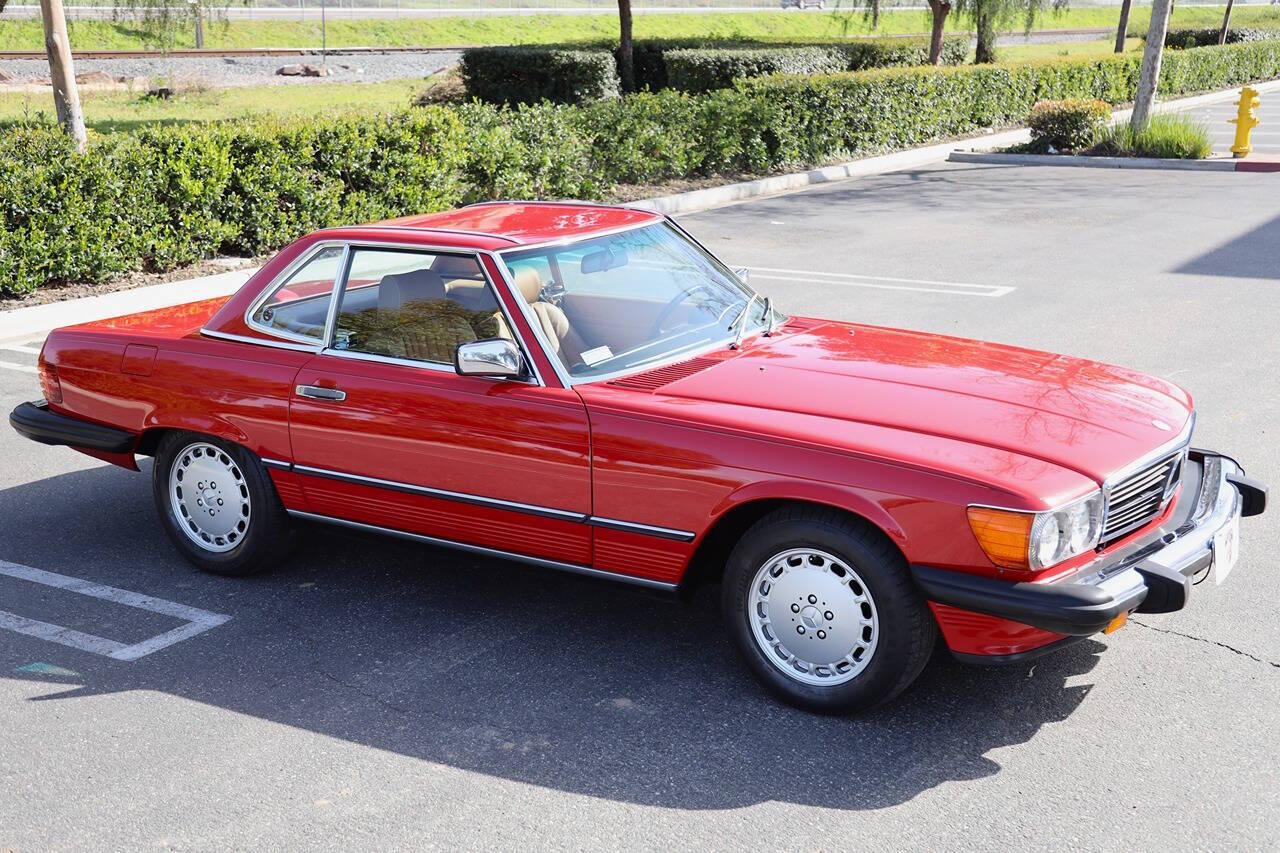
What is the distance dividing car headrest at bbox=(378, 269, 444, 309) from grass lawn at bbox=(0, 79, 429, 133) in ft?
74.2

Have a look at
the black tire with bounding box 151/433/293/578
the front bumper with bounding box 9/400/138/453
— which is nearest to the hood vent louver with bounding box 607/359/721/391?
the black tire with bounding box 151/433/293/578

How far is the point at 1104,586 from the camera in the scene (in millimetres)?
Answer: 3945

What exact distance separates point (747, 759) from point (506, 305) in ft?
6.15

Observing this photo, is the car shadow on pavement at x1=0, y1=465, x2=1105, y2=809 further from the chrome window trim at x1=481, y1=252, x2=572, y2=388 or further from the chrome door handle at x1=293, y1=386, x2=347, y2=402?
the chrome window trim at x1=481, y1=252, x2=572, y2=388

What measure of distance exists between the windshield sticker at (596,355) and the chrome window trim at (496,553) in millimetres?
736

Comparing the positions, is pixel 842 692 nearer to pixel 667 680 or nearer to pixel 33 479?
pixel 667 680

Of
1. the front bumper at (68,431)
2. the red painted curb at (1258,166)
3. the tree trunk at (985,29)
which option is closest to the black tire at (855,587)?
the front bumper at (68,431)

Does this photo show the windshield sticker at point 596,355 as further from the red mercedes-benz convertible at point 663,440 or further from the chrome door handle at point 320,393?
the chrome door handle at point 320,393

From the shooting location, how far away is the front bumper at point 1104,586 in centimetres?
383

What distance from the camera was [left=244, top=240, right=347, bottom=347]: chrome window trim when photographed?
529 centimetres

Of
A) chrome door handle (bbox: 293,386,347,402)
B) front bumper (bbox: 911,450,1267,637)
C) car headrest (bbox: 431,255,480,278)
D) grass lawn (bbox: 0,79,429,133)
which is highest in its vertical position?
car headrest (bbox: 431,255,480,278)

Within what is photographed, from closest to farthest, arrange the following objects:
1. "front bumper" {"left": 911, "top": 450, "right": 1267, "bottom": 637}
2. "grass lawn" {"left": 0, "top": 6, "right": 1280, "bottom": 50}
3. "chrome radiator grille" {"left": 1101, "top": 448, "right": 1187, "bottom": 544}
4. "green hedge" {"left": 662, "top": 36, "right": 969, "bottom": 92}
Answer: "front bumper" {"left": 911, "top": 450, "right": 1267, "bottom": 637} → "chrome radiator grille" {"left": 1101, "top": 448, "right": 1187, "bottom": 544} → "green hedge" {"left": 662, "top": 36, "right": 969, "bottom": 92} → "grass lawn" {"left": 0, "top": 6, "right": 1280, "bottom": 50}

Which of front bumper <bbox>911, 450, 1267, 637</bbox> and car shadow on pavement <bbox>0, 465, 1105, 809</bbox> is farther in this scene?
car shadow on pavement <bbox>0, 465, 1105, 809</bbox>

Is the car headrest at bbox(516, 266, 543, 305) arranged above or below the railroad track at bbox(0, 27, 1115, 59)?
above
